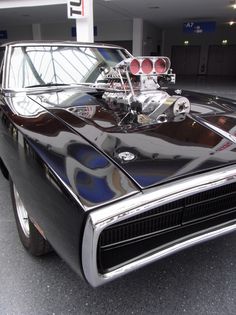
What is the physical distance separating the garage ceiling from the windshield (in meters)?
9.21

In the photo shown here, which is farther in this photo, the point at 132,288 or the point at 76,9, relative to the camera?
the point at 76,9

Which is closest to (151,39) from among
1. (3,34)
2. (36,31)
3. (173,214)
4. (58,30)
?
(58,30)

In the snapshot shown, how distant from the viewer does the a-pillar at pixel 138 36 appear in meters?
17.1

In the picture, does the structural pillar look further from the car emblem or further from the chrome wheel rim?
the car emblem

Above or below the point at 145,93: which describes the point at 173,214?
below

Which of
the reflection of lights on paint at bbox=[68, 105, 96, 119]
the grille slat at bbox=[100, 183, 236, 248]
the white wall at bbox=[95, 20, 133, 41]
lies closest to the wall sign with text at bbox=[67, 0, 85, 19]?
the reflection of lights on paint at bbox=[68, 105, 96, 119]

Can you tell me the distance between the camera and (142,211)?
133cm

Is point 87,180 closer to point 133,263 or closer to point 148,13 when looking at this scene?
point 133,263

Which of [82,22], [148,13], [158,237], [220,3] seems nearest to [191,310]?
[158,237]

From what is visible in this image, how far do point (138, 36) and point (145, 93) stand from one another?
53.0 ft

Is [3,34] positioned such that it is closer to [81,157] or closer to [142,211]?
[81,157]

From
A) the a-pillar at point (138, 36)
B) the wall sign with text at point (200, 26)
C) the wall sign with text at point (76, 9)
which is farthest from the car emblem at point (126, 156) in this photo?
the wall sign with text at point (200, 26)

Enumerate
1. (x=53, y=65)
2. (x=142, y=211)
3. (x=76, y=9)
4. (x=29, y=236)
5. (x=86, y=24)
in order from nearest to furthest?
(x=142, y=211) < (x=29, y=236) < (x=53, y=65) < (x=76, y=9) < (x=86, y=24)

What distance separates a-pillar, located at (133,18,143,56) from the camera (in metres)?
17.1
